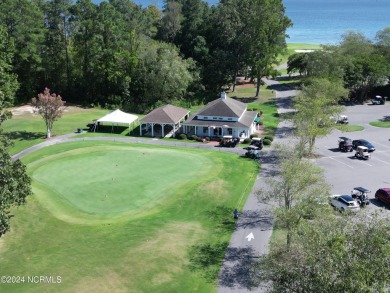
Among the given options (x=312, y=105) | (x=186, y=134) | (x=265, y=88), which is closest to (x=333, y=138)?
(x=312, y=105)

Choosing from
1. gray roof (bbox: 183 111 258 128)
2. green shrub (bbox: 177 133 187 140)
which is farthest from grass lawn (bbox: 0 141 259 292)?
gray roof (bbox: 183 111 258 128)

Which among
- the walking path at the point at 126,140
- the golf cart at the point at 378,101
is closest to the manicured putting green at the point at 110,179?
the walking path at the point at 126,140

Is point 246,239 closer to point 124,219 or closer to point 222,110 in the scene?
point 124,219

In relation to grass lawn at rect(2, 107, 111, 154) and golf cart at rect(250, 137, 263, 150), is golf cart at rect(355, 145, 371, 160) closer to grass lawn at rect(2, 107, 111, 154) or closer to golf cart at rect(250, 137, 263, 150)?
golf cart at rect(250, 137, 263, 150)

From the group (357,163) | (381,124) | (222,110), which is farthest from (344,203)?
(381,124)

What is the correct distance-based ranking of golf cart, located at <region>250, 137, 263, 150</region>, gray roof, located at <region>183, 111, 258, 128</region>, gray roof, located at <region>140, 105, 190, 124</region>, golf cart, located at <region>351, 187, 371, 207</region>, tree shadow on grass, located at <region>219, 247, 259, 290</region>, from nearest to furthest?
tree shadow on grass, located at <region>219, 247, 259, 290</region>, golf cart, located at <region>351, 187, 371, 207</region>, golf cart, located at <region>250, 137, 263, 150</region>, gray roof, located at <region>183, 111, 258, 128</region>, gray roof, located at <region>140, 105, 190, 124</region>

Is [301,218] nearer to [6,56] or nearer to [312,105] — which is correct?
[312,105]
